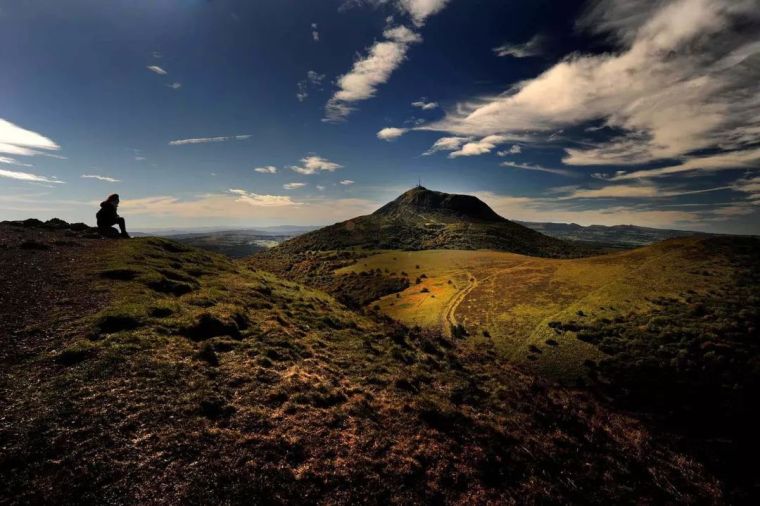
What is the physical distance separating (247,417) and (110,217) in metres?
43.8

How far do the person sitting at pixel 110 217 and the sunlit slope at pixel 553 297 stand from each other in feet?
146

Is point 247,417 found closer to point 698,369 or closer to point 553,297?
point 698,369

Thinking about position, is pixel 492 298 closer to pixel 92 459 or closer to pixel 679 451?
pixel 679 451

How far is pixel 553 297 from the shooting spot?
183 ft

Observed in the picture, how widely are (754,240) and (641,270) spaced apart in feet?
81.7

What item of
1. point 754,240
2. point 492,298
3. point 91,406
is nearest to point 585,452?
point 91,406

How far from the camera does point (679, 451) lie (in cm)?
2289

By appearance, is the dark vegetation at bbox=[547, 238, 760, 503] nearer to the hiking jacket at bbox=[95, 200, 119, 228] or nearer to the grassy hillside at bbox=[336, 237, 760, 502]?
the grassy hillside at bbox=[336, 237, 760, 502]

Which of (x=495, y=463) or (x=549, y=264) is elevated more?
(x=549, y=264)

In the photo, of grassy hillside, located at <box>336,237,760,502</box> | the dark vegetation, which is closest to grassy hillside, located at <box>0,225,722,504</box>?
the dark vegetation

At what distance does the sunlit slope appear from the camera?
41719mm

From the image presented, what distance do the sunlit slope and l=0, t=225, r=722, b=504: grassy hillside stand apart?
11339 millimetres

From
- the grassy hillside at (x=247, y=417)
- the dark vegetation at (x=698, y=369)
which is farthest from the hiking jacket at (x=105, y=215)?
the dark vegetation at (x=698, y=369)

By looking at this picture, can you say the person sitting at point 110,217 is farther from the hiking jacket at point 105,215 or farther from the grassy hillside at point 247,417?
the grassy hillside at point 247,417
